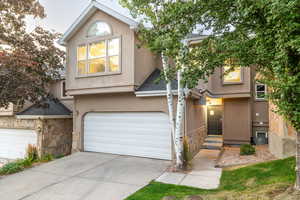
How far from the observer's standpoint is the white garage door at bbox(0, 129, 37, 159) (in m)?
11.4

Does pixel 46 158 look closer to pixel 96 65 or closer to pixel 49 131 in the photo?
pixel 49 131

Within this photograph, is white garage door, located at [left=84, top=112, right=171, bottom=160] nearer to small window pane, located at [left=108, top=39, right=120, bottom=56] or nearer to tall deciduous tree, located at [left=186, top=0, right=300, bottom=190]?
small window pane, located at [left=108, top=39, right=120, bottom=56]

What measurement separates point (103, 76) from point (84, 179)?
4.81m

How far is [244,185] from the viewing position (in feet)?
17.5

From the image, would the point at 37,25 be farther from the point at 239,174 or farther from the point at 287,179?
the point at 287,179

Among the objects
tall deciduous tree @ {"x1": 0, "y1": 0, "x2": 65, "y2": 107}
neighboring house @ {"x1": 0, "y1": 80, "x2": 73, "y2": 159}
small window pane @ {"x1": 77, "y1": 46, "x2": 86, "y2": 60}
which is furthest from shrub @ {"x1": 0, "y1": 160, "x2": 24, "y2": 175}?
small window pane @ {"x1": 77, "y1": 46, "x2": 86, "y2": 60}

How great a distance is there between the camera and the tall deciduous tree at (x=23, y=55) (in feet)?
29.5

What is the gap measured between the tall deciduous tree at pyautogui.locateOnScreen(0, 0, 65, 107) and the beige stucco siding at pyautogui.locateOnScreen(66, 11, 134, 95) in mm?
1640

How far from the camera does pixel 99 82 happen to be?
30.5ft

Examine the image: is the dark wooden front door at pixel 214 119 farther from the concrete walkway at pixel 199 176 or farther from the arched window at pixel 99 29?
the arched window at pixel 99 29

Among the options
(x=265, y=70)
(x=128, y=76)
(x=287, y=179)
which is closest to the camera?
(x=287, y=179)

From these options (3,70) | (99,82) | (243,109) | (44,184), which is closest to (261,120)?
(243,109)

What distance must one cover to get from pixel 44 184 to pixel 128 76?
17.6 ft

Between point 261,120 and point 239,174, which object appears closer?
point 239,174
